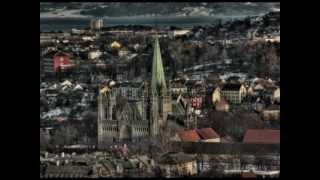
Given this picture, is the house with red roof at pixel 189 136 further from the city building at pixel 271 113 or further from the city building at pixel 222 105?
the city building at pixel 271 113

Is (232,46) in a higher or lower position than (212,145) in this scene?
higher

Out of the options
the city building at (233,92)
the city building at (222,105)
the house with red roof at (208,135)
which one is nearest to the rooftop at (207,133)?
the house with red roof at (208,135)

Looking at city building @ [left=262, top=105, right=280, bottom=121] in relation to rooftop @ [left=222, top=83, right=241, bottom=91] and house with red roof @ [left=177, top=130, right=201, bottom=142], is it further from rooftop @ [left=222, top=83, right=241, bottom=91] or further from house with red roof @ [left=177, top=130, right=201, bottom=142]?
house with red roof @ [left=177, top=130, right=201, bottom=142]

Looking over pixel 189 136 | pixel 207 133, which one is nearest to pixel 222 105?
pixel 207 133

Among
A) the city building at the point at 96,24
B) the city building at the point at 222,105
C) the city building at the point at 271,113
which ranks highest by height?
the city building at the point at 96,24
